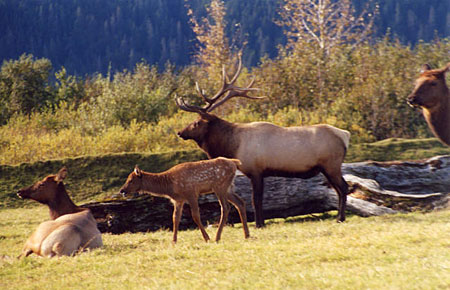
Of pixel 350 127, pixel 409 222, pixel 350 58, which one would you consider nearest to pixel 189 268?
pixel 409 222

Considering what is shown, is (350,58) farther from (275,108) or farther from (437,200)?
(437,200)

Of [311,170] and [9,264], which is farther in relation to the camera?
[311,170]

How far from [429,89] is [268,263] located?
6.94 metres

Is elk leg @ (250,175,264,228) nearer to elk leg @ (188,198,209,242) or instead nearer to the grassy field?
the grassy field

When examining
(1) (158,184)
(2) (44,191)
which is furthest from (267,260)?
(2) (44,191)

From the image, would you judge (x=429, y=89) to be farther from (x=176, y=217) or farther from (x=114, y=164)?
(x=114, y=164)

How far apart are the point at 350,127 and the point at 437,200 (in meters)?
10.0

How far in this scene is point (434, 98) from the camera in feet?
41.0

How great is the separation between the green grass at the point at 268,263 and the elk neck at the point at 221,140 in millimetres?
2530

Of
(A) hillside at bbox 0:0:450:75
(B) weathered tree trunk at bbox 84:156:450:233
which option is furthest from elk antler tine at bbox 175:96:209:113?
(A) hillside at bbox 0:0:450:75

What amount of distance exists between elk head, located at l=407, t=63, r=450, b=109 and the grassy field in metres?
2.32

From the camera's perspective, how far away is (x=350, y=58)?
91.9ft

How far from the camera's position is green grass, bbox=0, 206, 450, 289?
6277 mm

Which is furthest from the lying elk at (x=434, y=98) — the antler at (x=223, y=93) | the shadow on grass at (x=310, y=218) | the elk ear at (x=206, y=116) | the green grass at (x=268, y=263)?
the elk ear at (x=206, y=116)
